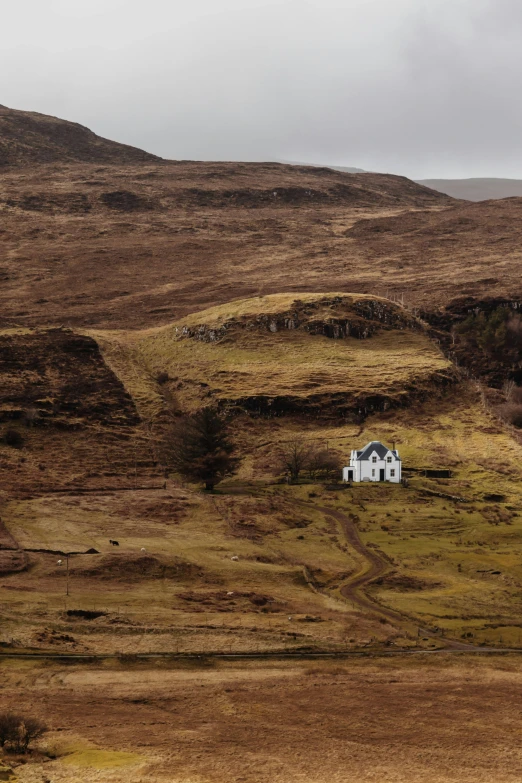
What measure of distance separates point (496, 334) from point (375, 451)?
57416mm

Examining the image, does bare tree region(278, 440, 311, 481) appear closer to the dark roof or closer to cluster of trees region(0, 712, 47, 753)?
the dark roof

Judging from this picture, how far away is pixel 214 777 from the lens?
40969 millimetres

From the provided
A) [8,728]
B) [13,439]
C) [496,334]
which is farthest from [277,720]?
[496,334]

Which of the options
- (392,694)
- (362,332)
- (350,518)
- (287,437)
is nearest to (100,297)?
(362,332)

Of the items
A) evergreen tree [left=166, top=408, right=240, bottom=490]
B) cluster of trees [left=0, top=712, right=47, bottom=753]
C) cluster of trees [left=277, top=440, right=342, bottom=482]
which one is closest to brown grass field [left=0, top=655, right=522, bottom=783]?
cluster of trees [left=0, top=712, right=47, bottom=753]

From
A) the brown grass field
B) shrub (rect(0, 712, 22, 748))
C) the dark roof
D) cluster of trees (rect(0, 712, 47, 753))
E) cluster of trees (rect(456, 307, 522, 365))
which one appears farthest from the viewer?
cluster of trees (rect(456, 307, 522, 365))

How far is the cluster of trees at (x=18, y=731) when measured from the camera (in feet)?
140

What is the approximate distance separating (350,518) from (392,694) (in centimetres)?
3838

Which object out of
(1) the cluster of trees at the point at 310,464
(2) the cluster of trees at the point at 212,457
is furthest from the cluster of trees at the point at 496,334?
(1) the cluster of trees at the point at 310,464

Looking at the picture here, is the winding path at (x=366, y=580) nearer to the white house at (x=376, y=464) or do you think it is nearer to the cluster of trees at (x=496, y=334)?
the white house at (x=376, y=464)

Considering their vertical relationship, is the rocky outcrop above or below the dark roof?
above

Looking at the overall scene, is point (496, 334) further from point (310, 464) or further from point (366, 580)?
point (366, 580)

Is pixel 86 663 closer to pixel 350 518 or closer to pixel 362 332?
pixel 350 518

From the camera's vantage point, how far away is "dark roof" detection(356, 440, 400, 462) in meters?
104
